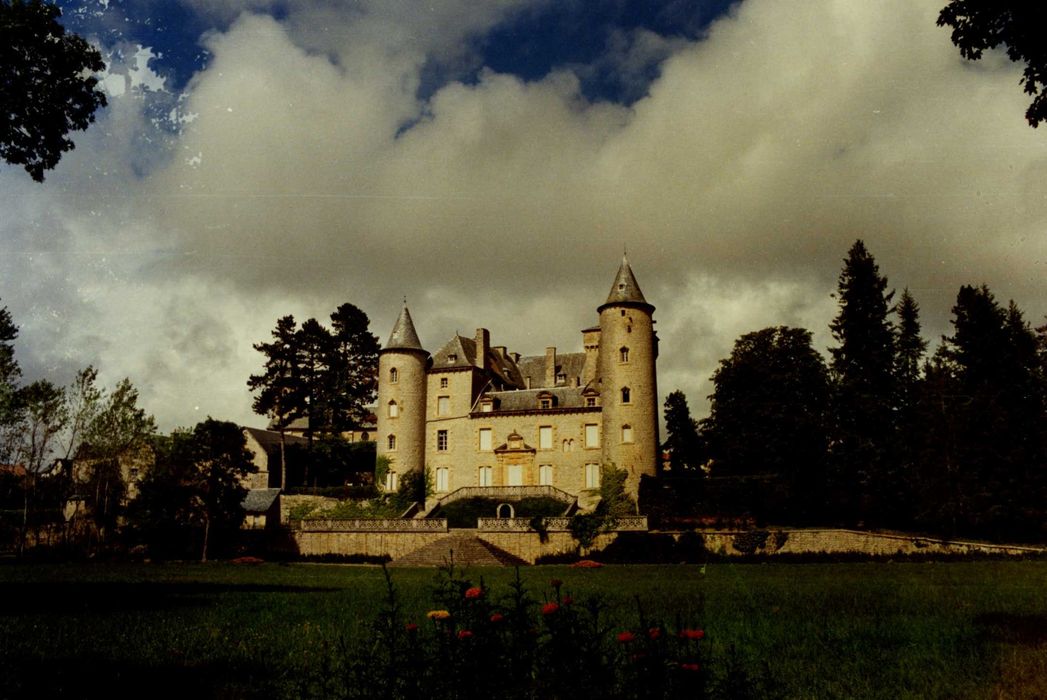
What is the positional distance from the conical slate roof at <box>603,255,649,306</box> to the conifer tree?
473 inches

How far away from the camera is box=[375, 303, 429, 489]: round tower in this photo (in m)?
46.9

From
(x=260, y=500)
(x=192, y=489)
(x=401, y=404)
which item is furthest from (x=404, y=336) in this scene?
(x=192, y=489)

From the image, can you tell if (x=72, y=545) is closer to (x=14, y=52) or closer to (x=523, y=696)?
(x=14, y=52)

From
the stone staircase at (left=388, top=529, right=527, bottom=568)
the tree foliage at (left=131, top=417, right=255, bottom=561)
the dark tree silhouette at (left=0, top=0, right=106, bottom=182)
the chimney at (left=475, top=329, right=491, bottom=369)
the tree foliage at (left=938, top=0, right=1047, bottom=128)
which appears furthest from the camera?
the chimney at (left=475, top=329, right=491, bottom=369)

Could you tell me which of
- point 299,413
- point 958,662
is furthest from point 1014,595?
point 299,413

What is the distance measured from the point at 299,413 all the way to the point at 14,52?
41.0 metres

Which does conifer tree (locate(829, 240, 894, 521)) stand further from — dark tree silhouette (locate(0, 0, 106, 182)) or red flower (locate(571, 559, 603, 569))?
dark tree silhouette (locate(0, 0, 106, 182))

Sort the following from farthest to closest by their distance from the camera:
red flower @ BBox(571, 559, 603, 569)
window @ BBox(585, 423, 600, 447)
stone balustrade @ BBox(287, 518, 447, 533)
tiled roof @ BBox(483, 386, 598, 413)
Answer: tiled roof @ BBox(483, 386, 598, 413) → window @ BBox(585, 423, 600, 447) → stone balustrade @ BBox(287, 518, 447, 533) → red flower @ BBox(571, 559, 603, 569)

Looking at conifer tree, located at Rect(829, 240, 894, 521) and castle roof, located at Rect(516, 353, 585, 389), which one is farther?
castle roof, located at Rect(516, 353, 585, 389)

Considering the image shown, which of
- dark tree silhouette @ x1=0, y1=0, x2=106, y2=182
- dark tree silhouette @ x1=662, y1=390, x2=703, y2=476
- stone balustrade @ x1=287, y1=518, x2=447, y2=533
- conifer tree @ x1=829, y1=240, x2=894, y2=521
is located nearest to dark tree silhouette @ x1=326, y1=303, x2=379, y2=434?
stone balustrade @ x1=287, y1=518, x2=447, y2=533

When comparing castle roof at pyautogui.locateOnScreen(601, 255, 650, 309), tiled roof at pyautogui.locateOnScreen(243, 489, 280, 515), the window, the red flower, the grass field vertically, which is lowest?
the red flower

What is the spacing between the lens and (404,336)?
→ 4862 centimetres

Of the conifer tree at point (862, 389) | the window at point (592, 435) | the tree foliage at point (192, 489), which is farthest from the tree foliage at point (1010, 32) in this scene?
the window at point (592, 435)

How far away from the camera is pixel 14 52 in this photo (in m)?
11.5
